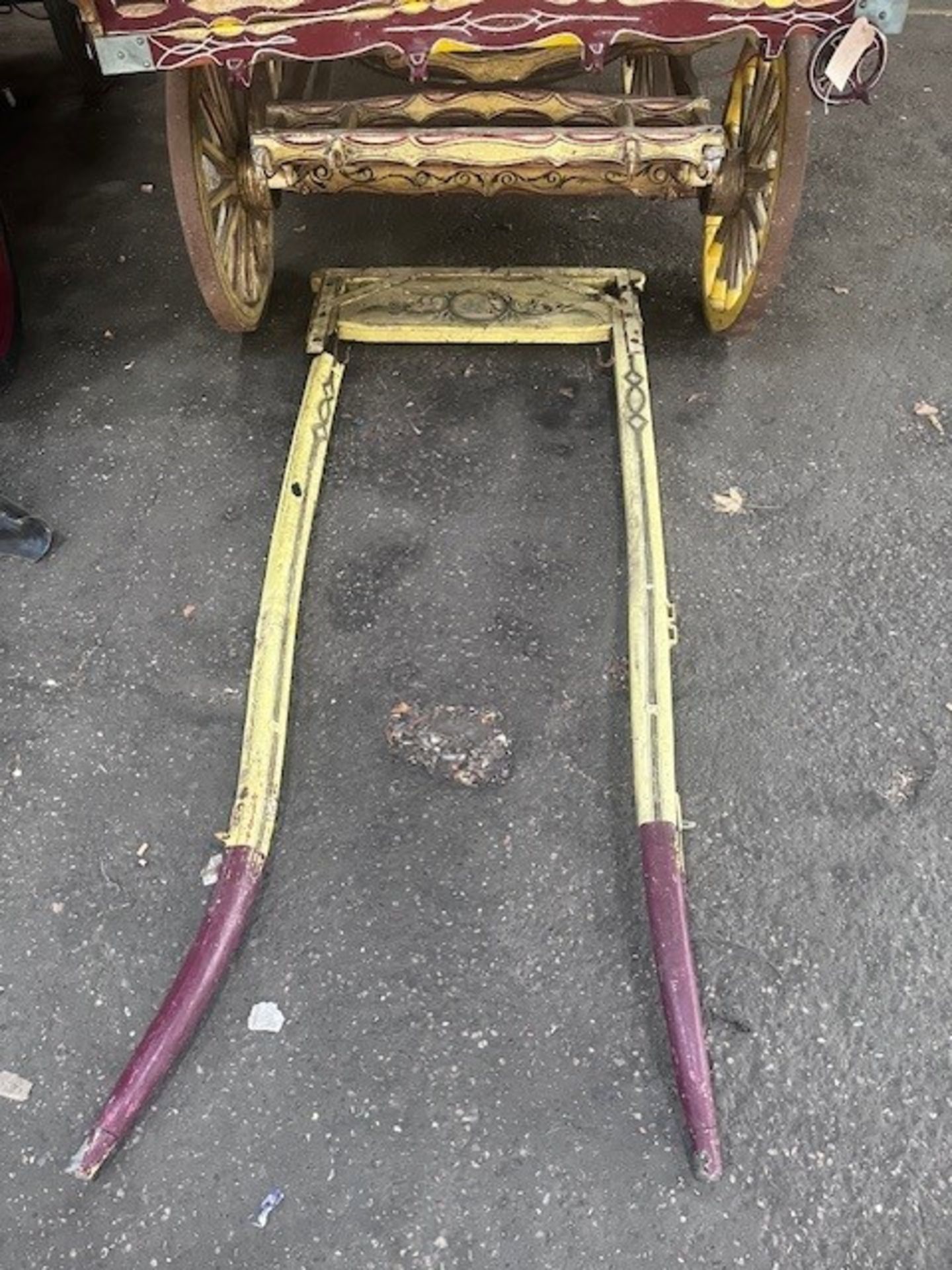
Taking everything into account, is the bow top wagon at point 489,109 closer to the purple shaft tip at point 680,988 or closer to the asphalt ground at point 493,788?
the asphalt ground at point 493,788

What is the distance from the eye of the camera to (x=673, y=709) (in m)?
2.44

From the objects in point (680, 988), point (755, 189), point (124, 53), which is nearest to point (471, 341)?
point (755, 189)

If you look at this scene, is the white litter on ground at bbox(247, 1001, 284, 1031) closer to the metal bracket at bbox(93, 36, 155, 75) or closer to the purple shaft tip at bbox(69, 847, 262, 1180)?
the purple shaft tip at bbox(69, 847, 262, 1180)

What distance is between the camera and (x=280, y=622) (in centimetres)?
243

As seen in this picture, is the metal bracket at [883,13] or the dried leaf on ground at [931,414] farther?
the dried leaf on ground at [931,414]

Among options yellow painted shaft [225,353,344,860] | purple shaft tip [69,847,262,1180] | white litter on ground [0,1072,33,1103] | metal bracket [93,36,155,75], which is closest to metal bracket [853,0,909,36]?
metal bracket [93,36,155,75]

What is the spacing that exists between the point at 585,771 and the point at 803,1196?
87cm

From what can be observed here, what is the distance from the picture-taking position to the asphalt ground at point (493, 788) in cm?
189

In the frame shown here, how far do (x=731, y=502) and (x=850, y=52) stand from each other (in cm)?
104

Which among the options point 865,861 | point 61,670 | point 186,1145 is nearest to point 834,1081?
point 865,861

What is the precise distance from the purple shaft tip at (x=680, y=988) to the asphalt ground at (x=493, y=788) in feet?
0.22

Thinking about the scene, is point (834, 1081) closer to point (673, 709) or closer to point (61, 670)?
point (673, 709)

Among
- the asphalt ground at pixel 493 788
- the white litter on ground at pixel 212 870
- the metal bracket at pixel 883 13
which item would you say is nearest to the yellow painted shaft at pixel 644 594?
the asphalt ground at pixel 493 788

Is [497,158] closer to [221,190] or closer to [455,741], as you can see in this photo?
[221,190]
